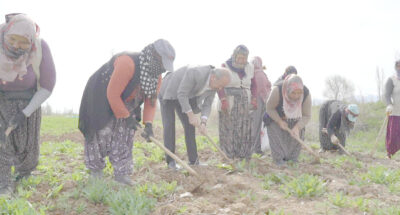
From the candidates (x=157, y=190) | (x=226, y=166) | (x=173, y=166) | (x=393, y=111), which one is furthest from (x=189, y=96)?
(x=393, y=111)

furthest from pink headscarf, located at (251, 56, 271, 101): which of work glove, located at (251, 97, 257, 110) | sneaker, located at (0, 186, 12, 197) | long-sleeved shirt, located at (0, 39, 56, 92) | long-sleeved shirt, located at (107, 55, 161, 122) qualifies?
sneaker, located at (0, 186, 12, 197)

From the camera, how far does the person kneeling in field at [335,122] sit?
571 cm

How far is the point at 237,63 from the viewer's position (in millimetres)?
4742

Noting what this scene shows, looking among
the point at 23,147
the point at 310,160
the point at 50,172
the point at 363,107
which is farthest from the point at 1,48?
the point at 363,107

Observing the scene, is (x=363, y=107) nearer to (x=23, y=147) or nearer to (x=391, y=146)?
(x=391, y=146)

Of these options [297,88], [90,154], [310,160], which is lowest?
[310,160]

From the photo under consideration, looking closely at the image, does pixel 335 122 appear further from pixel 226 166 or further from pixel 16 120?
pixel 16 120

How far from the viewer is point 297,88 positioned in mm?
4254

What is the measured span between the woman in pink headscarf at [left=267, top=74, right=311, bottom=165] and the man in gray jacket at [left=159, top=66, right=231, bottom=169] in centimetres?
97

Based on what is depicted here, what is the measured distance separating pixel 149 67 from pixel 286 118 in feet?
7.83

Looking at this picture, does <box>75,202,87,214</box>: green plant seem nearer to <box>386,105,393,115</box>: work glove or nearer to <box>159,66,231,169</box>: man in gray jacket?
<box>159,66,231,169</box>: man in gray jacket

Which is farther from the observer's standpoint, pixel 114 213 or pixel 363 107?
pixel 363 107

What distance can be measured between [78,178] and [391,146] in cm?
555

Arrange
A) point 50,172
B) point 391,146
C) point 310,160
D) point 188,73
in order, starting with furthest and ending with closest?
1. point 391,146
2. point 310,160
3. point 188,73
4. point 50,172
